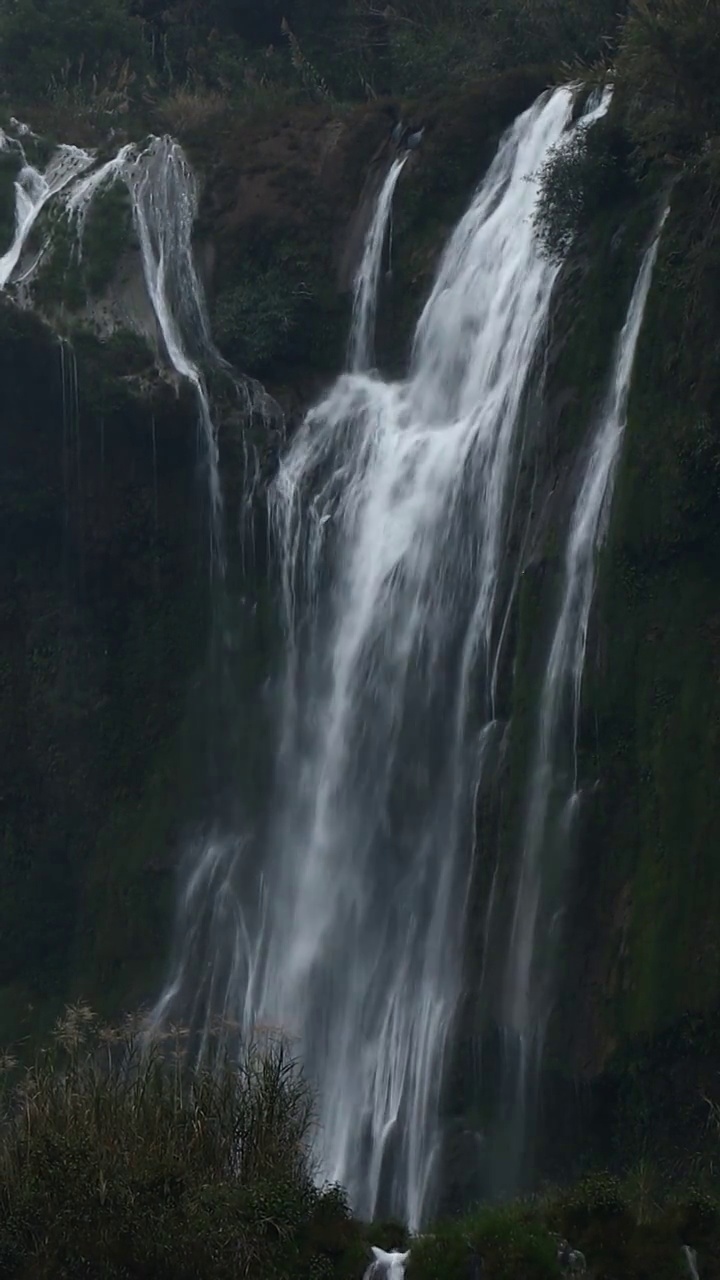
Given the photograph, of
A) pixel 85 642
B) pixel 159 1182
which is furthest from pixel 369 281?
pixel 159 1182

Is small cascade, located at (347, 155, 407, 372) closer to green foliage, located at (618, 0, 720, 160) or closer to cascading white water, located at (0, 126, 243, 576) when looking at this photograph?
cascading white water, located at (0, 126, 243, 576)

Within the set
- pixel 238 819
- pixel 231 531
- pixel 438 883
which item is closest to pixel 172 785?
pixel 238 819

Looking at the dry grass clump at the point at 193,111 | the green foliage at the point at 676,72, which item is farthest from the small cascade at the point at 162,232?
the green foliage at the point at 676,72

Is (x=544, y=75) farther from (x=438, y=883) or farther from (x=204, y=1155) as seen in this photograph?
(x=204, y=1155)

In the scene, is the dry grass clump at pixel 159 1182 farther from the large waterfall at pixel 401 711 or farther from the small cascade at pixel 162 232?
the small cascade at pixel 162 232

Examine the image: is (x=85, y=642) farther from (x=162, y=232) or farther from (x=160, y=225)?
(x=160, y=225)

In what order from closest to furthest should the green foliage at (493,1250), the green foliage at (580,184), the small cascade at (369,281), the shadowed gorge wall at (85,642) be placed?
the green foliage at (493,1250)
the green foliage at (580,184)
the shadowed gorge wall at (85,642)
the small cascade at (369,281)
